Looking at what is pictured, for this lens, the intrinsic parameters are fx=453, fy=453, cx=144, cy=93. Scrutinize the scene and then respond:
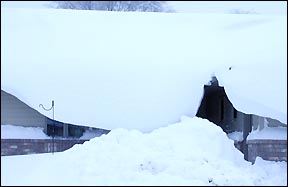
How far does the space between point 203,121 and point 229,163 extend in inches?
43.2

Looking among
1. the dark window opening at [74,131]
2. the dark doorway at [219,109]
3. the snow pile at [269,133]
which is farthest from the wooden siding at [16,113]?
the snow pile at [269,133]

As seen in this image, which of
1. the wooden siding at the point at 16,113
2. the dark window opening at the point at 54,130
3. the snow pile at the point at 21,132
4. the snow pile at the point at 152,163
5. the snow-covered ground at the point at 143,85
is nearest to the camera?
the snow pile at the point at 152,163

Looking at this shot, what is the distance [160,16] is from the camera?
11844 mm

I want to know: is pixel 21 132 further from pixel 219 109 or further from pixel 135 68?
pixel 219 109

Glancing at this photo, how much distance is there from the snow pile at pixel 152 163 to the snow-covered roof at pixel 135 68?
1.13m

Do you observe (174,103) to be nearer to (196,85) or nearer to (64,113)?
(196,85)

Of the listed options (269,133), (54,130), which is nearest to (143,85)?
(54,130)

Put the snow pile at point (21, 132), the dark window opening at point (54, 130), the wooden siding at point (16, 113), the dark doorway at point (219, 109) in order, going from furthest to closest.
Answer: the dark doorway at point (219, 109) → the dark window opening at point (54, 130) → the wooden siding at point (16, 113) → the snow pile at point (21, 132)

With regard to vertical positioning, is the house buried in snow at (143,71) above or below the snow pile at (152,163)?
above

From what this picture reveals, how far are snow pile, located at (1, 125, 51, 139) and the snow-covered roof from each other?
98cm

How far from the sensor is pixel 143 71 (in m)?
9.40

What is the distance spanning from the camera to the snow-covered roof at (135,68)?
8.73m

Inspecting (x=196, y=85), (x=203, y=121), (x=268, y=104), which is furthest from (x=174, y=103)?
(x=268, y=104)

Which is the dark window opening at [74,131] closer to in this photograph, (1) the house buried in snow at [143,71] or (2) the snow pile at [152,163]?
(1) the house buried in snow at [143,71]
